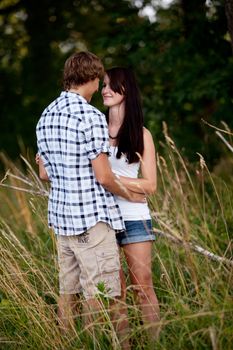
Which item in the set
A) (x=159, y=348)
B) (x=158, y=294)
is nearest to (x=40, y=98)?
(x=158, y=294)

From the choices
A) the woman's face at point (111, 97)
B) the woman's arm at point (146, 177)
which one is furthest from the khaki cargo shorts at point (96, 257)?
the woman's face at point (111, 97)

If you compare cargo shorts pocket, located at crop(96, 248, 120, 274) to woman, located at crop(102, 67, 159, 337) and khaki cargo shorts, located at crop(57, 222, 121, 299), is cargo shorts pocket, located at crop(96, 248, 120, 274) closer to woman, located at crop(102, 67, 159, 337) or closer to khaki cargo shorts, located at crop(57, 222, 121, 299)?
khaki cargo shorts, located at crop(57, 222, 121, 299)

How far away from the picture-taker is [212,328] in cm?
289

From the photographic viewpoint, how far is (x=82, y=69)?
3.28 m

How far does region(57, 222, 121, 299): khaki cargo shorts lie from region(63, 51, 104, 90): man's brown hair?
0.75 m

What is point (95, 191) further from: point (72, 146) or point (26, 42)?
point (26, 42)

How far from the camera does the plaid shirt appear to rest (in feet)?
10.6

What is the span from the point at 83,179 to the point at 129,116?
0.54 metres

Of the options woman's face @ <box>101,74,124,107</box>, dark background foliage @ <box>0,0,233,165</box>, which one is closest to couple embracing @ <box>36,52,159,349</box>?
woman's face @ <box>101,74,124,107</box>

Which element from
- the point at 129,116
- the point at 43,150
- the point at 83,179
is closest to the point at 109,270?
the point at 83,179

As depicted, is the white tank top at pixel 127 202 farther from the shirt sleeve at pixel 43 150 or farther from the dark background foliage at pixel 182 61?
the dark background foliage at pixel 182 61

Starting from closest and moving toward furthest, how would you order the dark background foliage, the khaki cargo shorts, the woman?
the khaki cargo shorts
the woman
the dark background foliage

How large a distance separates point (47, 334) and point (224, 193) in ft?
9.57

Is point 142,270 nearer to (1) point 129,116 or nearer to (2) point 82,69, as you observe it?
(1) point 129,116
